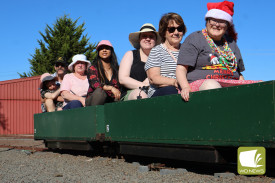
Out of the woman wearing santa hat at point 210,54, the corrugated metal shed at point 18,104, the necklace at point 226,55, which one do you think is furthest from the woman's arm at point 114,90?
the corrugated metal shed at point 18,104

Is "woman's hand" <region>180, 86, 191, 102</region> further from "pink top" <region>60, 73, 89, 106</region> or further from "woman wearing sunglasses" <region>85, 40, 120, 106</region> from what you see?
"pink top" <region>60, 73, 89, 106</region>

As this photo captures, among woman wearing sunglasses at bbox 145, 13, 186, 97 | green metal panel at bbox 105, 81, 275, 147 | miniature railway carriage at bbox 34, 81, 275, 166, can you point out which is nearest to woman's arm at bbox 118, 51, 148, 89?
miniature railway carriage at bbox 34, 81, 275, 166

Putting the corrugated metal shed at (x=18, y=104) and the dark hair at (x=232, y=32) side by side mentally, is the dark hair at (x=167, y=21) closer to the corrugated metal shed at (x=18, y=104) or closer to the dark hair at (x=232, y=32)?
the dark hair at (x=232, y=32)

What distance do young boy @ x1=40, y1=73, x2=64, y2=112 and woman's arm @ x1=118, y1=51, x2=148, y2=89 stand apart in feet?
8.96

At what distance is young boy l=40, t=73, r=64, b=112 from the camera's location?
8312mm

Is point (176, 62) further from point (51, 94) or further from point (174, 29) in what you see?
point (51, 94)

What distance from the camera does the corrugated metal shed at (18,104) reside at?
88.1 ft

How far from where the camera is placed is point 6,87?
2681cm

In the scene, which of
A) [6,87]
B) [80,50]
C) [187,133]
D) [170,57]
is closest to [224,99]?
[187,133]

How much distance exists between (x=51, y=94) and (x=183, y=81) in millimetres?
4932

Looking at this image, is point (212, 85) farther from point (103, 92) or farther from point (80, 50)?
point (80, 50)

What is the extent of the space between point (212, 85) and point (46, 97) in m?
5.46
